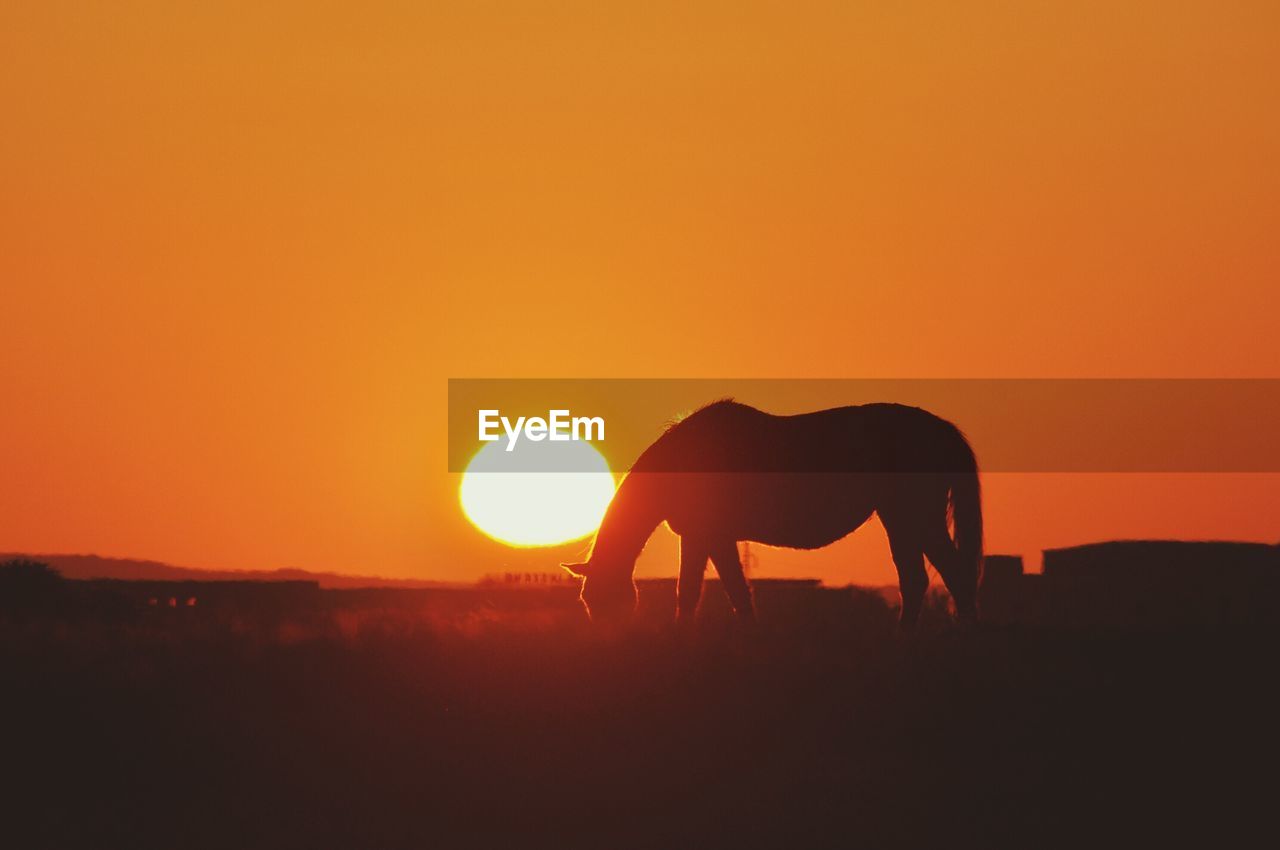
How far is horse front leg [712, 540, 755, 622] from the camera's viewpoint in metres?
21.2

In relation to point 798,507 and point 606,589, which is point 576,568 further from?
point 798,507

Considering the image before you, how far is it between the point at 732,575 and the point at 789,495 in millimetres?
1203

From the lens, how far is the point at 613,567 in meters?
21.5

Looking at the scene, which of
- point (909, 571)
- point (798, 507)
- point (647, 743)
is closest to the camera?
point (647, 743)

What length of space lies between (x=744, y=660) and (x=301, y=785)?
4562 mm

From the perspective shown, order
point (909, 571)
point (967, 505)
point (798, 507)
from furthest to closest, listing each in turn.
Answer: point (798, 507) < point (967, 505) < point (909, 571)

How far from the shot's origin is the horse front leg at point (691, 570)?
20969 mm

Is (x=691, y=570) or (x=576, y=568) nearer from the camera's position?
(x=691, y=570)

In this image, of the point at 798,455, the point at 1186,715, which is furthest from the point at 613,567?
the point at 1186,715

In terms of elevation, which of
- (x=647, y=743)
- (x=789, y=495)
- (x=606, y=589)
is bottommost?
(x=647, y=743)

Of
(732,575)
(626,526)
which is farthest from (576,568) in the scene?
(732,575)

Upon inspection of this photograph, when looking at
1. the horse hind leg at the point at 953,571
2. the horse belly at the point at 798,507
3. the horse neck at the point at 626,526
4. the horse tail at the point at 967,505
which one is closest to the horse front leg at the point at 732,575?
the horse belly at the point at 798,507

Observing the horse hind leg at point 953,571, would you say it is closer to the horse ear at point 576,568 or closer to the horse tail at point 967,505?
the horse tail at point 967,505

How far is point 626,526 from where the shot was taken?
2152 cm
